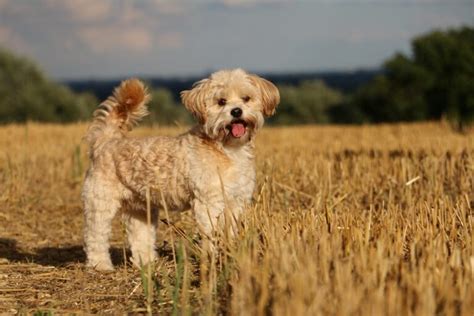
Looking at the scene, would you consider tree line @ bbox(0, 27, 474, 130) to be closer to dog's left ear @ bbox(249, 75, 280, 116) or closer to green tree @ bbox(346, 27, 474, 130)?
green tree @ bbox(346, 27, 474, 130)

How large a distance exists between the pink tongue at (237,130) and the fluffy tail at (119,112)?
151 centimetres

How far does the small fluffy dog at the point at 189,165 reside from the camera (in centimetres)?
667

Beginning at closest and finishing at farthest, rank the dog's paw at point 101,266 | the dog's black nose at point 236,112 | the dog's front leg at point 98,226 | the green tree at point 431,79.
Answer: the dog's black nose at point 236,112 → the dog's paw at point 101,266 → the dog's front leg at point 98,226 → the green tree at point 431,79

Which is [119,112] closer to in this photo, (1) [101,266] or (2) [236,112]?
(1) [101,266]

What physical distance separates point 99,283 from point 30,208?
18.4ft

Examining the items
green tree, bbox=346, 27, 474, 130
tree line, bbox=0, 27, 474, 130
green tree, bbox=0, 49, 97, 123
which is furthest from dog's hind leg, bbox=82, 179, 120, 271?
green tree, bbox=346, 27, 474, 130

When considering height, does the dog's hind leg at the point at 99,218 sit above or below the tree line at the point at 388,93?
below

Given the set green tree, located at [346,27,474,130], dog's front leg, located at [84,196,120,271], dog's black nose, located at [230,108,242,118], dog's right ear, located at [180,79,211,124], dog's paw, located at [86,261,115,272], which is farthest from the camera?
green tree, located at [346,27,474,130]

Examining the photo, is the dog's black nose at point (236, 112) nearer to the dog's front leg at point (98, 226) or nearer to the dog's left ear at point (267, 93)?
the dog's left ear at point (267, 93)

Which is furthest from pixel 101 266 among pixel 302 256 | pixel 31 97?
pixel 31 97

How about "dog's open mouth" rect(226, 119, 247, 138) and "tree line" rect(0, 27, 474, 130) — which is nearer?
"dog's open mouth" rect(226, 119, 247, 138)

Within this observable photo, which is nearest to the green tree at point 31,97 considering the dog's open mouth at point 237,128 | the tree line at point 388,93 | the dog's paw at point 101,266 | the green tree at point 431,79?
the tree line at point 388,93

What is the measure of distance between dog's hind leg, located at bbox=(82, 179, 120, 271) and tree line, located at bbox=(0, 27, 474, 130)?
3149 centimetres

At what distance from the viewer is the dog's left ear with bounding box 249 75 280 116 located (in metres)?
6.84
